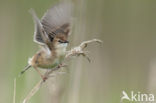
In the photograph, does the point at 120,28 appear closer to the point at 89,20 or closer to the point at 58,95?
the point at 89,20

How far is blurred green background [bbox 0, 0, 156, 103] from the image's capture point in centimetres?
270

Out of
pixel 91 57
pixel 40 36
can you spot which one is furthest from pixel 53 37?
pixel 91 57

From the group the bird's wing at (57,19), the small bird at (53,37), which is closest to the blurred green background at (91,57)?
the small bird at (53,37)

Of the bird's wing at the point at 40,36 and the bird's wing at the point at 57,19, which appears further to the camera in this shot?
the bird's wing at the point at 57,19

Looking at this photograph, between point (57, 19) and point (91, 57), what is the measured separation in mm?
1339

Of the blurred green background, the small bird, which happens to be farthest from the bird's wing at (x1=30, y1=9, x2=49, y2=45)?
the blurred green background

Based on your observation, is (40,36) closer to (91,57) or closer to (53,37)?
(53,37)

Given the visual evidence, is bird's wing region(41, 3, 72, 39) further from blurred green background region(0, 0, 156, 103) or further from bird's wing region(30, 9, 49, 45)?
blurred green background region(0, 0, 156, 103)

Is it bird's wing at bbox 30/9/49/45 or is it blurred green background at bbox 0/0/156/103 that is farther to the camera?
blurred green background at bbox 0/0/156/103

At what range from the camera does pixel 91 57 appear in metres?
3.66

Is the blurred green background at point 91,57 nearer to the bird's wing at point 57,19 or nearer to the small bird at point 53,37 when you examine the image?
the small bird at point 53,37

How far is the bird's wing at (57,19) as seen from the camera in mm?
2311

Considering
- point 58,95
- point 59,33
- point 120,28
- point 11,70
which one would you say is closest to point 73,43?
point 59,33

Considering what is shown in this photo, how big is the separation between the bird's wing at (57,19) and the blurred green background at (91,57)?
0.19m
